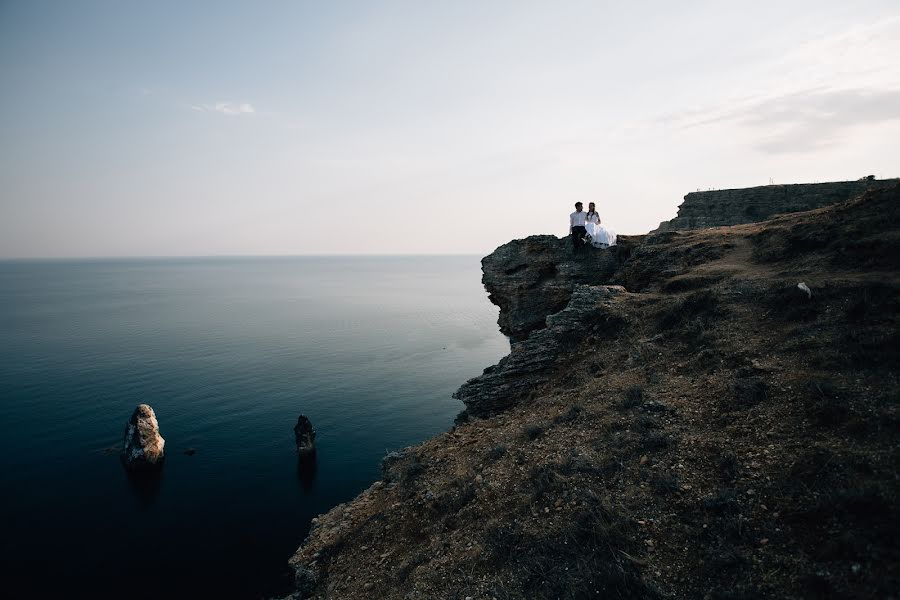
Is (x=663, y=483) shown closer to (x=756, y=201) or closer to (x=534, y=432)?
(x=534, y=432)

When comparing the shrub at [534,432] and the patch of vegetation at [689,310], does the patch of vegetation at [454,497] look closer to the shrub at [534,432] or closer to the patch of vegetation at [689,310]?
the shrub at [534,432]

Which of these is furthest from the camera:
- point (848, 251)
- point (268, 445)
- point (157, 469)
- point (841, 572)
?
point (268, 445)

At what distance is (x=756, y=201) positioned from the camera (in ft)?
131

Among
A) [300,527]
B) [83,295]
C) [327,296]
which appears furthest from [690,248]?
[83,295]

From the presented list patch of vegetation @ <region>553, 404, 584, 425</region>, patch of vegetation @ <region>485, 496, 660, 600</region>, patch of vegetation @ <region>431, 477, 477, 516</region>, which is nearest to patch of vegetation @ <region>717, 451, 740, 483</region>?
patch of vegetation @ <region>485, 496, 660, 600</region>

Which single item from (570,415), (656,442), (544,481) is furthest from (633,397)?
(544,481)

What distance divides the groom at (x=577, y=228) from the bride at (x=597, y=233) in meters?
0.33

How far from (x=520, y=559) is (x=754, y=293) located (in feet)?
51.7

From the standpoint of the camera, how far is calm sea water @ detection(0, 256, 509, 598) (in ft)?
99.7

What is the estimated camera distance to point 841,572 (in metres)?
6.66

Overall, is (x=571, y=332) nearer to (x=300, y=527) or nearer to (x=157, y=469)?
(x=300, y=527)

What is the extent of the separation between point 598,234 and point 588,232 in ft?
2.81

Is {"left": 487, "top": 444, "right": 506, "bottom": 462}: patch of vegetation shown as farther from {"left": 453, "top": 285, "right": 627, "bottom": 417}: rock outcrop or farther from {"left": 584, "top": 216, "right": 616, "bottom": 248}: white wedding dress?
{"left": 584, "top": 216, "right": 616, "bottom": 248}: white wedding dress

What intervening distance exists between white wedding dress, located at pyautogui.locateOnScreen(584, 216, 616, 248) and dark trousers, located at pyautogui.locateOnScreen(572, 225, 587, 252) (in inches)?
14.2
